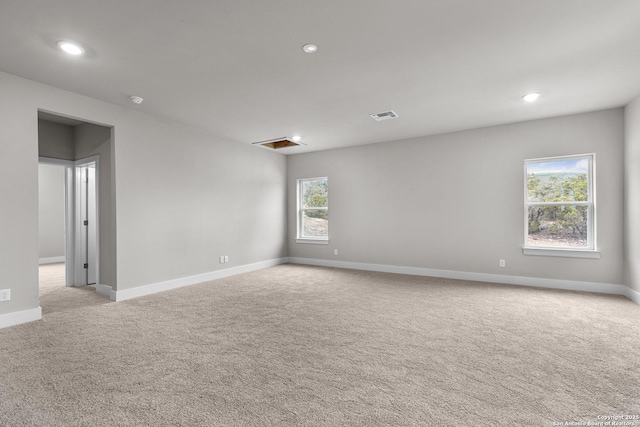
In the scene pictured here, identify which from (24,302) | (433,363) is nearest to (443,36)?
(433,363)

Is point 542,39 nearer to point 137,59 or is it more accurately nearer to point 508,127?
point 508,127

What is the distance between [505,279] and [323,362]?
4063 millimetres

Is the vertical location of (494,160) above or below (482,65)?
below

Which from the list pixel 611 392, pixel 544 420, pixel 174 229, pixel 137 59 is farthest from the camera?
pixel 174 229

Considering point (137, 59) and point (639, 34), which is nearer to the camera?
point (639, 34)

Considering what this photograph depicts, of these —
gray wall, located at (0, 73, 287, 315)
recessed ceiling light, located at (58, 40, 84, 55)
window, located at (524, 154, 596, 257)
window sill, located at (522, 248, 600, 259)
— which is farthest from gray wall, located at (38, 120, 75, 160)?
window sill, located at (522, 248, 600, 259)

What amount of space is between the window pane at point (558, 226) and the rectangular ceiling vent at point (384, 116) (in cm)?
269

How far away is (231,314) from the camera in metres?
3.56

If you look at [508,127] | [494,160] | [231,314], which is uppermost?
[508,127]

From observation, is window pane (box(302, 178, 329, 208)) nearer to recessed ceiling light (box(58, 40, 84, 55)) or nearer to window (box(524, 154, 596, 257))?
window (box(524, 154, 596, 257))

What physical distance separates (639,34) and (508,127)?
2542mm

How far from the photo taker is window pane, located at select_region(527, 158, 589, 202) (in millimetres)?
4684

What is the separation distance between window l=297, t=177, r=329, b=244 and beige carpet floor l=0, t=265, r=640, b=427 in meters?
3.04

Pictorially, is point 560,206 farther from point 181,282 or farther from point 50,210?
point 50,210
